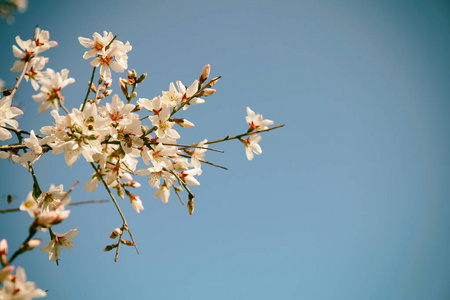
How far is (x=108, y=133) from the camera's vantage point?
4.10 ft

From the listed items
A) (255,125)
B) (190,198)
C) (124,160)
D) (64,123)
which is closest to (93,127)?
(64,123)

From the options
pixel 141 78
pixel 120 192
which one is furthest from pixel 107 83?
pixel 120 192

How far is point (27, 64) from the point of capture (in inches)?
58.6

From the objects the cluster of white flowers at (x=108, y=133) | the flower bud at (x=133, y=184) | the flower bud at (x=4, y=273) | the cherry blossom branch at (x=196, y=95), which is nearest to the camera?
the flower bud at (x=4, y=273)

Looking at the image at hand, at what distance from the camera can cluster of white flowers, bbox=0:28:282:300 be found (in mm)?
1206

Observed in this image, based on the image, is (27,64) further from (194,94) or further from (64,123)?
(194,94)

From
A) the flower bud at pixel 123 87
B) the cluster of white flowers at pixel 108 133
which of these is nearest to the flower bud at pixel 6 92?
the cluster of white flowers at pixel 108 133

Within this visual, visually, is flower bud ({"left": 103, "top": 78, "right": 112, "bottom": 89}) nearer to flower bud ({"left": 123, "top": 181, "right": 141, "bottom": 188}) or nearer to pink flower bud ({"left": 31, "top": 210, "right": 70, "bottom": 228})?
flower bud ({"left": 123, "top": 181, "right": 141, "bottom": 188})

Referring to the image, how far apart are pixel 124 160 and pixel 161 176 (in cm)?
27

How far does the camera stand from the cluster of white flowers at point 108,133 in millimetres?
1206

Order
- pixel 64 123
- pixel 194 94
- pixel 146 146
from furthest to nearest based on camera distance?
pixel 194 94 → pixel 146 146 → pixel 64 123

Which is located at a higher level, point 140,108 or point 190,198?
point 140,108

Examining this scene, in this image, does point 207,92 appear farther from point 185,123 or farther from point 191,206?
point 191,206

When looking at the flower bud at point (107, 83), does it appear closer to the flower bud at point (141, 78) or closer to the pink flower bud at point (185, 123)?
the flower bud at point (141, 78)
